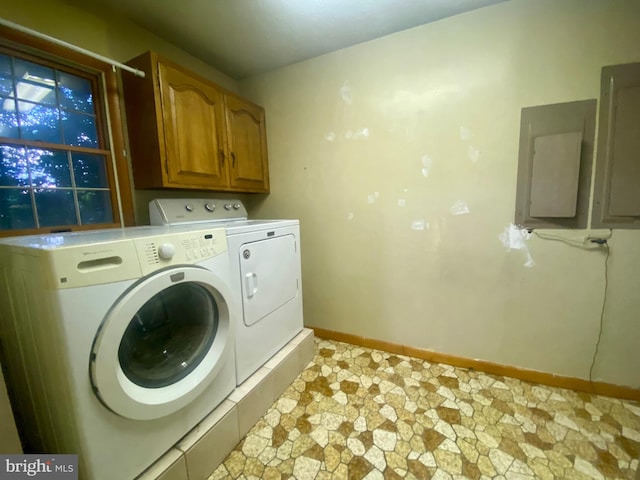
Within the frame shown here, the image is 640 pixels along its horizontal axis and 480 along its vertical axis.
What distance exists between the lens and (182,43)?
67.0 inches

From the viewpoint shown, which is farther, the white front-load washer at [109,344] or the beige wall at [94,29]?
the beige wall at [94,29]

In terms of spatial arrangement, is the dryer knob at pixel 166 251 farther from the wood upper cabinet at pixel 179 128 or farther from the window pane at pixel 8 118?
the window pane at pixel 8 118

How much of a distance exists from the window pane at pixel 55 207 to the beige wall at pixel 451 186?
132cm

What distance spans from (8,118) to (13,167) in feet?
0.72

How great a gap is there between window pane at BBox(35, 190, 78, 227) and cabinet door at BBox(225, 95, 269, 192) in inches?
34.4

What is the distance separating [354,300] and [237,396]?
43.6 inches

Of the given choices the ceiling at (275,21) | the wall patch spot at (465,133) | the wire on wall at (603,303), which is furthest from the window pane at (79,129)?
the wire on wall at (603,303)

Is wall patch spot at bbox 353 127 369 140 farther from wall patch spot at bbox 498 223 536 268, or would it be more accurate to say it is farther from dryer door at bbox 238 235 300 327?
wall patch spot at bbox 498 223 536 268

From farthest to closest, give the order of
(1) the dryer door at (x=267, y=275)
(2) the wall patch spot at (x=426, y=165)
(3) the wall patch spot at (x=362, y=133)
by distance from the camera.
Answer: (3) the wall patch spot at (x=362, y=133) < (2) the wall patch spot at (x=426, y=165) < (1) the dryer door at (x=267, y=275)

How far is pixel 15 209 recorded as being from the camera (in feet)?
3.87

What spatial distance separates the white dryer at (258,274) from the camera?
1.28 meters

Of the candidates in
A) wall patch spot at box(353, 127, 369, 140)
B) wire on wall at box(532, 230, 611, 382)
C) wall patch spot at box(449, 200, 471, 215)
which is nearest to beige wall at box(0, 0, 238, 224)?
wall patch spot at box(353, 127, 369, 140)

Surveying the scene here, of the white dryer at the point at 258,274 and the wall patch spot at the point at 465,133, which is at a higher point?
the wall patch spot at the point at 465,133

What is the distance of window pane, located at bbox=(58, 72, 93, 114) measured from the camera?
52.0 inches
